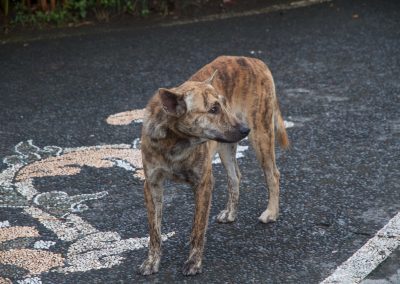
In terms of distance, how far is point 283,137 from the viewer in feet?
21.5

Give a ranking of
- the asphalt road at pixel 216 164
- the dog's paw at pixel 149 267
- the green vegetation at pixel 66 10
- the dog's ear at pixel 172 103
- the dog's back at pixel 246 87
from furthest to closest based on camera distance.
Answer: the green vegetation at pixel 66 10 → the dog's back at pixel 246 87 → the asphalt road at pixel 216 164 → the dog's paw at pixel 149 267 → the dog's ear at pixel 172 103

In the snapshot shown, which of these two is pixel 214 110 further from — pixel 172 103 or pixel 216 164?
pixel 216 164

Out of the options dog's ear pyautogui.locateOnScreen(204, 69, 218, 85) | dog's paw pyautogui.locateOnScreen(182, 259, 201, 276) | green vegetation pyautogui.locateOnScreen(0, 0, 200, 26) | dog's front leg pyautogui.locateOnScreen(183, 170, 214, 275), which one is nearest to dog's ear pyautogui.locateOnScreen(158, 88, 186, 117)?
dog's ear pyautogui.locateOnScreen(204, 69, 218, 85)

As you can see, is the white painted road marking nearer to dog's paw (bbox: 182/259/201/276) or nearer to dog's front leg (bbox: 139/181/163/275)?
dog's paw (bbox: 182/259/201/276)

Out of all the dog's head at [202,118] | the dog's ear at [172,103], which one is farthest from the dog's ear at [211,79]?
the dog's ear at [172,103]

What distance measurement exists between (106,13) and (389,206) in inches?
267

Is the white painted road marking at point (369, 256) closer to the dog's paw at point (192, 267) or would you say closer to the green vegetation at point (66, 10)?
the dog's paw at point (192, 267)

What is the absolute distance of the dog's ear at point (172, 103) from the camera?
5168mm

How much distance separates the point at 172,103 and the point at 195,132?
23 cm

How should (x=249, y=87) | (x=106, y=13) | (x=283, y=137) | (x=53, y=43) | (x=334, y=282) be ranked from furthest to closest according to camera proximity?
(x=106, y=13)
(x=53, y=43)
(x=283, y=137)
(x=249, y=87)
(x=334, y=282)

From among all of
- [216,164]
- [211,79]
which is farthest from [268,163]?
[216,164]

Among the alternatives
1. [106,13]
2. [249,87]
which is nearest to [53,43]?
[106,13]

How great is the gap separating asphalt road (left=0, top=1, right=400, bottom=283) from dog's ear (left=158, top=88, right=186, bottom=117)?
1.03 metres

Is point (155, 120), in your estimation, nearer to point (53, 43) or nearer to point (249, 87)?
point (249, 87)
